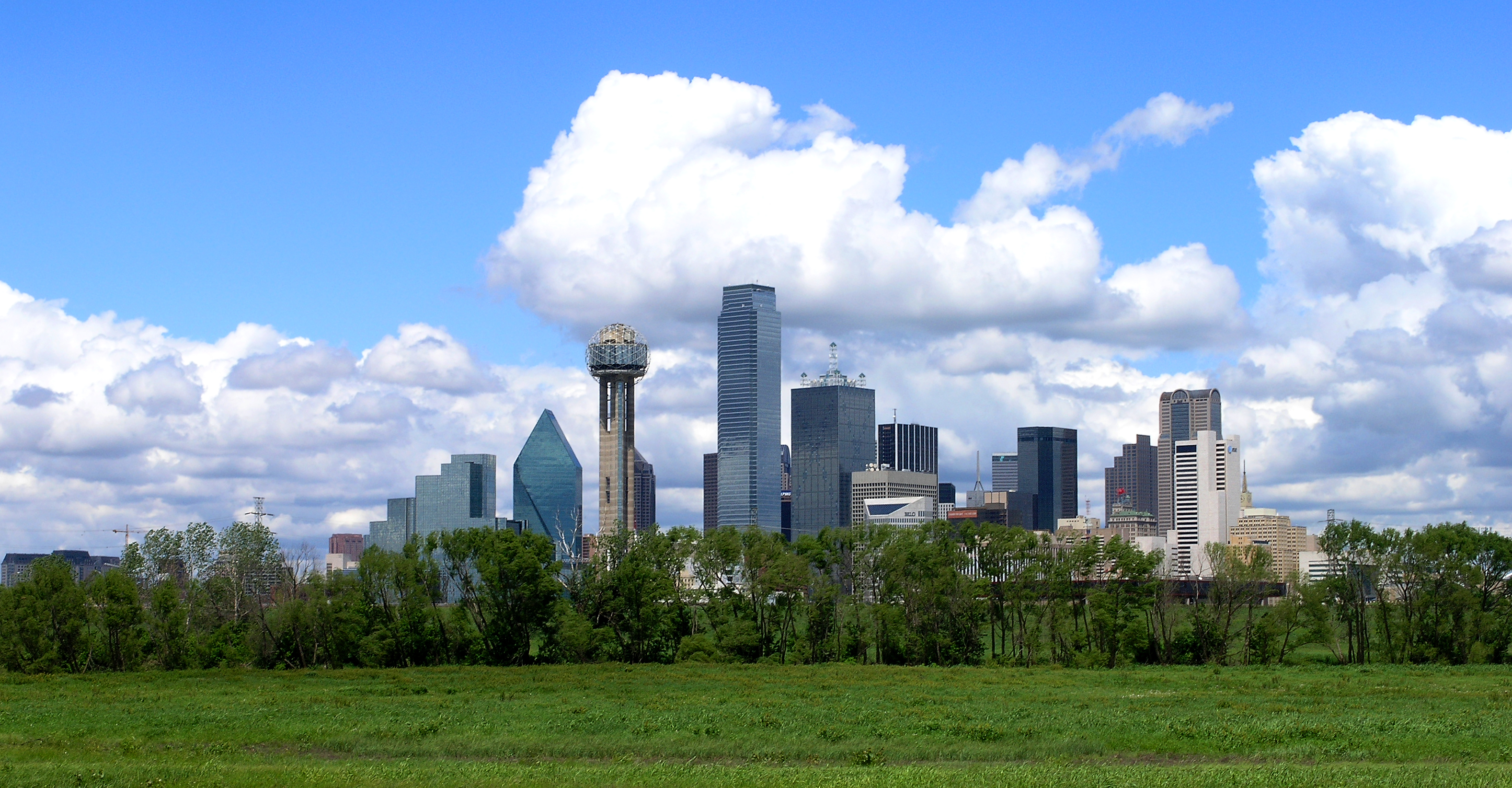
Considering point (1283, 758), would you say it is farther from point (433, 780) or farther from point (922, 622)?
point (922, 622)

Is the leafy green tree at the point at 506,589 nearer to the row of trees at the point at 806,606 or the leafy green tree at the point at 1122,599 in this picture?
the row of trees at the point at 806,606

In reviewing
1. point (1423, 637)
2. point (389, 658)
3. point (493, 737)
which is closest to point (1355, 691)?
point (1423, 637)

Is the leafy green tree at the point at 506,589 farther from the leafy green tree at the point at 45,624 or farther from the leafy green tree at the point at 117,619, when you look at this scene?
the leafy green tree at the point at 45,624

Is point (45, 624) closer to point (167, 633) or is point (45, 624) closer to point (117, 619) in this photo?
point (117, 619)

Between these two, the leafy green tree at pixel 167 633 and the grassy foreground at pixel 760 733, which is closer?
the grassy foreground at pixel 760 733

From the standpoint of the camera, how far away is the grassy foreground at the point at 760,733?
39562mm

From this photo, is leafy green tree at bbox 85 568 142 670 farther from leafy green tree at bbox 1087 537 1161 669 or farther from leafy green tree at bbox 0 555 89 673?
leafy green tree at bbox 1087 537 1161 669

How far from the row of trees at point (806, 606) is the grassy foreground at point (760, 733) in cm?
2111

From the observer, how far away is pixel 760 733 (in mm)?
52219

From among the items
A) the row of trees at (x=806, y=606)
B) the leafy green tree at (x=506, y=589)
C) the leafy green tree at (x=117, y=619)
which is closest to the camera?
the leafy green tree at (x=117, y=619)

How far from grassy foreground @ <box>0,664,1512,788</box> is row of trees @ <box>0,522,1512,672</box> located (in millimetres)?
21108

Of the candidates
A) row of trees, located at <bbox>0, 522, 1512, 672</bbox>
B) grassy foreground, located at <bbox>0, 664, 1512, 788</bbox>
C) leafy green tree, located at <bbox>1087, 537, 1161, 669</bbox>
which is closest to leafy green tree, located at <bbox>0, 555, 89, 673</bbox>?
row of trees, located at <bbox>0, 522, 1512, 672</bbox>

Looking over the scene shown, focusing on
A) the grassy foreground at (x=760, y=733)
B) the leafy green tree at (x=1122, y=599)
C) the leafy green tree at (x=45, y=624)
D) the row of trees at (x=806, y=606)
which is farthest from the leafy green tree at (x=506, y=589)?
the leafy green tree at (x=1122, y=599)

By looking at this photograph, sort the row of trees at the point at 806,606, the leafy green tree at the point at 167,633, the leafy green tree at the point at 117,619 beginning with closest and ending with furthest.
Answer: the leafy green tree at the point at 117,619 < the leafy green tree at the point at 167,633 < the row of trees at the point at 806,606
